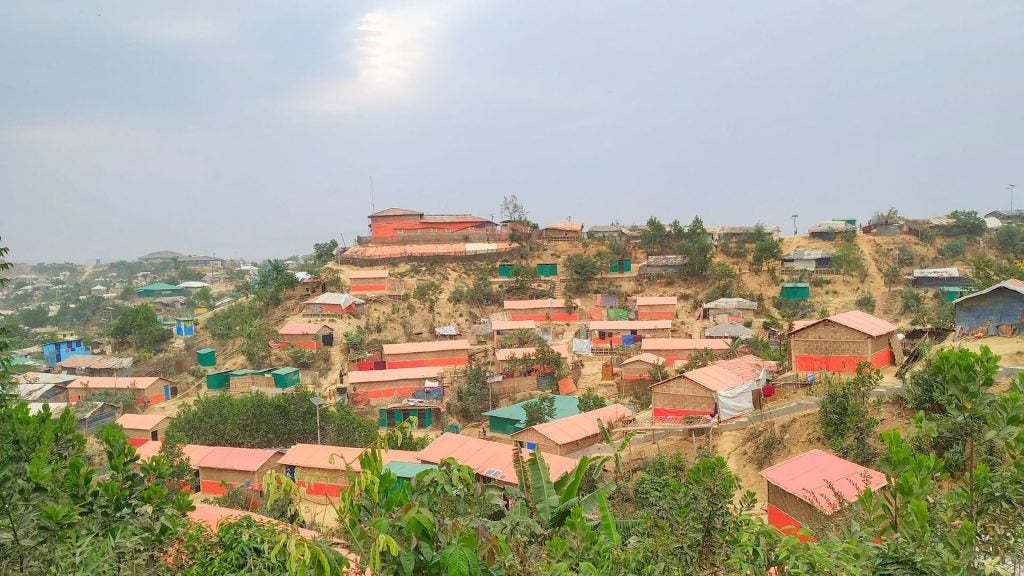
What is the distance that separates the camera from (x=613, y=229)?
49.1 m

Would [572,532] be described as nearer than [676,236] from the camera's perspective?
Yes

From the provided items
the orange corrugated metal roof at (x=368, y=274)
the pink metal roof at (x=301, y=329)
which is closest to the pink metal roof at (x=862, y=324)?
the pink metal roof at (x=301, y=329)

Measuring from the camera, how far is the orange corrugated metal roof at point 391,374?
27.8 metres

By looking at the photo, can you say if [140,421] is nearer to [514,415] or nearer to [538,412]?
[514,415]

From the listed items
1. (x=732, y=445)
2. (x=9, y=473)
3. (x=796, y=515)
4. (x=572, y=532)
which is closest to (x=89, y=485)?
(x=9, y=473)

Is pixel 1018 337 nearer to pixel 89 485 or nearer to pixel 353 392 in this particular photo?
pixel 89 485

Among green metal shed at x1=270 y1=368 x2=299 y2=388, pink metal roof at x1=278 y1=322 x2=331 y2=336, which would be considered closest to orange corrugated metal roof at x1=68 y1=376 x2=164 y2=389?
pink metal roof at x1=278 y1=322 x2=331 y2=336

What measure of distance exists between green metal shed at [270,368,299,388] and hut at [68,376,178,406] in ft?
22.0

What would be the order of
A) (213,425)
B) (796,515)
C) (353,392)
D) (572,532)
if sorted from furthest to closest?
(353,392)
(213,425)
(796,515)
(572,532)

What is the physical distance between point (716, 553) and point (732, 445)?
11787mm

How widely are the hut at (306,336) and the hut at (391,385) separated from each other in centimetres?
529

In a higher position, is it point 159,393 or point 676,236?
point 676,236

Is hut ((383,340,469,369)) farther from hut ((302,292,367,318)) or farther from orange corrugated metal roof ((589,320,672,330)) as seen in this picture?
orange corrugated metal roof ((589,320,672,330))

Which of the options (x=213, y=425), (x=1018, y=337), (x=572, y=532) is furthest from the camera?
(x=213, y=425)
